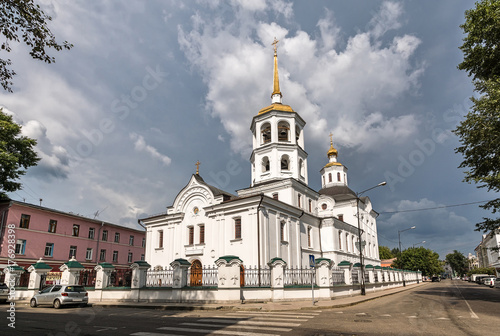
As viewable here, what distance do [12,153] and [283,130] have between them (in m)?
23.3

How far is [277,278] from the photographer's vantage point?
16.9 m

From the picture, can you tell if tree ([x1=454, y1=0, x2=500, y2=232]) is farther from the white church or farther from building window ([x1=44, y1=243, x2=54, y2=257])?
building window ([x1=44, y1=243, x2=54, y2=257])

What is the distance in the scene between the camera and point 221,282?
1662cm

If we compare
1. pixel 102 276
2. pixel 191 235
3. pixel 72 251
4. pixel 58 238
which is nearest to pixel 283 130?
pixel 191 235

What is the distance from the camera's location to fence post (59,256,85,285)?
20719 millimetres

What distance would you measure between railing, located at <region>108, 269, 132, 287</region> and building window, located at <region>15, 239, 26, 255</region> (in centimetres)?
1408

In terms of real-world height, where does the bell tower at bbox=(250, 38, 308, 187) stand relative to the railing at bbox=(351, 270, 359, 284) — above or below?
above

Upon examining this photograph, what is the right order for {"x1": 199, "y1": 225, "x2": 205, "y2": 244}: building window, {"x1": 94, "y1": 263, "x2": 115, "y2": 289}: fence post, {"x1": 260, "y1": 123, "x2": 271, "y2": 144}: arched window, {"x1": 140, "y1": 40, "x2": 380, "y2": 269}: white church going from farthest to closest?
{"x1": 260, "y1": 123, "x2": 271, "y2": 144}: arched window
{"x1": 199, "y1": 225, "x2": 205, "y2": 244}: building window
{"x1": 140, "y1": 40, "x2": 380, "y2": 269}: white church
{"x1": 94, "y1": 263, "x2": 115, "y2": 289}: fence post

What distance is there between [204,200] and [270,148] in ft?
26.5

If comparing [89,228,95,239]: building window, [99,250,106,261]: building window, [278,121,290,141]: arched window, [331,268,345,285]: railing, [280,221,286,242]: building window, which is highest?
[278,121,290,141]: arched window

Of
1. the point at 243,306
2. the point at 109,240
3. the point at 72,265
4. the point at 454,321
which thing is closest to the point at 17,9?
the point at 243,306

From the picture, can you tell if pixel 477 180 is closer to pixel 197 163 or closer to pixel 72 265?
pixel 197 163

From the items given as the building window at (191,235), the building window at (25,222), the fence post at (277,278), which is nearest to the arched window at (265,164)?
the building window at (191,235)

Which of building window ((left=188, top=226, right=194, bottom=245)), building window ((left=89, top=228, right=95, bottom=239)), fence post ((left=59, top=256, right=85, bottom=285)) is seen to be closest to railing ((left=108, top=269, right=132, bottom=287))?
fence post ((left=59, top=256, right=85, bottom=285))
